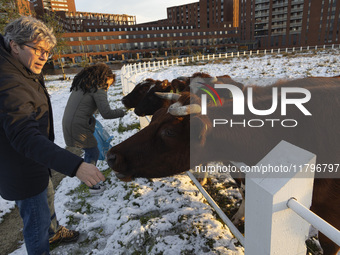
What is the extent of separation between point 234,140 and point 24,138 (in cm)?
166

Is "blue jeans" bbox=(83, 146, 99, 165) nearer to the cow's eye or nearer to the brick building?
the cow's eye

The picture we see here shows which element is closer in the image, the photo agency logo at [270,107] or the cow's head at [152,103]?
the photo agency logo at [270,107]

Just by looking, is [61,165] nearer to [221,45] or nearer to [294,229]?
[294,229]

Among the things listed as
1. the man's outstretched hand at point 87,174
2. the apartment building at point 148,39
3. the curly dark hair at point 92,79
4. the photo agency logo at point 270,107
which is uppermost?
the apartment building at point 148,39

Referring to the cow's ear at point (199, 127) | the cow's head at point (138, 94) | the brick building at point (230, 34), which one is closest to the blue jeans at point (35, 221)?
the cow's ear at point (199, 127)

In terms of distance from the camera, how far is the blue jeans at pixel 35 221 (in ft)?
6.16

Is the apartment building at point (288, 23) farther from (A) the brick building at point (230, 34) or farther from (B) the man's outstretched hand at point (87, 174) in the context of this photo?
(B) the man's outstretched hand at point (87, 174)

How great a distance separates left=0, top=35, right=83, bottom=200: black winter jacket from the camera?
1352 millimetres

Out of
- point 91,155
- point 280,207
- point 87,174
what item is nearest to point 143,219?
point 91,155

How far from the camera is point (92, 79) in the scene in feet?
10.8

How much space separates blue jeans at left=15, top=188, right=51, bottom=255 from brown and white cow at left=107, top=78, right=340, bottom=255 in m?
0.74

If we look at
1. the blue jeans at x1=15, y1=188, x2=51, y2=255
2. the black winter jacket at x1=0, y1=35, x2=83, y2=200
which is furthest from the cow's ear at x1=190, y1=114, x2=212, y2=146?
the blue jeans at x1=15, y1=188, x2=51, y2=255

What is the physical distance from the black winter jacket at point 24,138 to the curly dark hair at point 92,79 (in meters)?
1.28

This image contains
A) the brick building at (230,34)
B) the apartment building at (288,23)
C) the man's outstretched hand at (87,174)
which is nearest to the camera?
the man's outstretched hand at (87,174)
